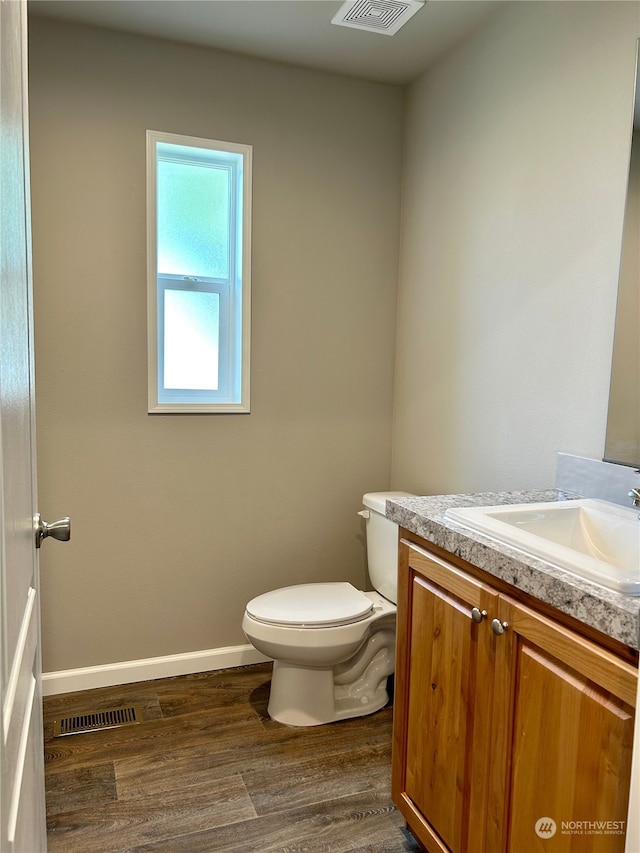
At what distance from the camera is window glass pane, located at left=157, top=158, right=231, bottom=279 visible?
2529 millimetres

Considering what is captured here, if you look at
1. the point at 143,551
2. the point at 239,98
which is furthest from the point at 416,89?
the point at 143,551

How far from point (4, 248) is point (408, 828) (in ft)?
5.81

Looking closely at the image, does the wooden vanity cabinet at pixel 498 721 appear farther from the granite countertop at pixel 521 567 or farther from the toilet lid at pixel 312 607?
the toilet lid at pixel 312 607

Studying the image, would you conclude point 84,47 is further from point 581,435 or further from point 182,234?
point 581,435

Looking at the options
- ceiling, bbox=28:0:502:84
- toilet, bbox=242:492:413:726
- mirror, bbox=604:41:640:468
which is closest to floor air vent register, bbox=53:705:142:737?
toilet, bbox=242:492:413:726

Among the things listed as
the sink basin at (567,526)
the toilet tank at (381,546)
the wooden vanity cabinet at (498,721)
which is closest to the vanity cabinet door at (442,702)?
the wooden vanity cabinet at (498,721)

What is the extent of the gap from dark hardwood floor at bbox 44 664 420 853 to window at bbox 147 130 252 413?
1.14 metres

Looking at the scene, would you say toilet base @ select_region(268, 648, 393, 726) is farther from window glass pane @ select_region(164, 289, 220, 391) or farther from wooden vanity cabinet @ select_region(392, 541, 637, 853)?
window glass pane @ select_region(164, 289, 220, 391)

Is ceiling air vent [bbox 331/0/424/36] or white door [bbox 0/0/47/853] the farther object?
ceiling air vent [bbox 331/0/424/36]

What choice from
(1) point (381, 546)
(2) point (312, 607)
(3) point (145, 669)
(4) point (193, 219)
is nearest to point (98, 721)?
(3) point (145, 669)

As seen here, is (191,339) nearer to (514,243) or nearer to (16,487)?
(514,243)

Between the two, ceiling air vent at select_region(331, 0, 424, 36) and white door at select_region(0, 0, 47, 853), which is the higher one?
ceiling air vent at select_region(331, 0, 424, 36)

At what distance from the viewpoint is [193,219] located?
2.58m

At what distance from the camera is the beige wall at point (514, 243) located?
1707 millimetres
